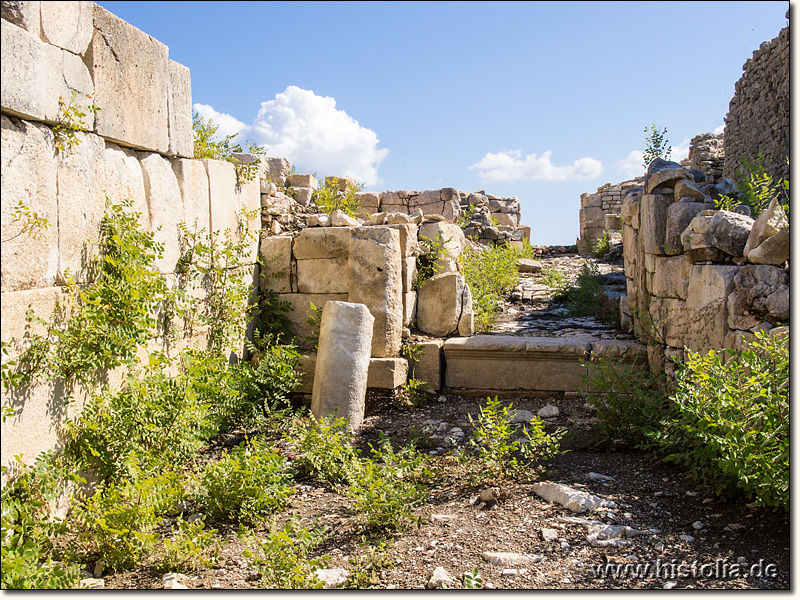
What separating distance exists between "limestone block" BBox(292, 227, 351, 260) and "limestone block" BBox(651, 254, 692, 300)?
3.06m

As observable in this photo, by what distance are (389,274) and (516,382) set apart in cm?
173

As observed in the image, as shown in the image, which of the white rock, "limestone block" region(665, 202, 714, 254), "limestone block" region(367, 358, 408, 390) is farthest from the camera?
"limestone block" region(367, 358, 408, 390)

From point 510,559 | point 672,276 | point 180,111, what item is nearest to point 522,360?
point 672,276

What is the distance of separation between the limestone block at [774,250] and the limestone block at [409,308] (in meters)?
3.33

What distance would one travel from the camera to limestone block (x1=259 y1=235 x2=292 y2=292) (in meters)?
6.55

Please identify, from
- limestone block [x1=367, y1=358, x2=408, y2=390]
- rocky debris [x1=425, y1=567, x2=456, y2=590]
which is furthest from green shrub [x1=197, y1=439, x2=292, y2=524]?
limestone block [x1=367, y1=358, x2=408, y2=390]

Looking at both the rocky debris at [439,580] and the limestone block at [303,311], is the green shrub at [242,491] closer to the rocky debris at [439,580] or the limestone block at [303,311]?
the rocky debris at [439,580]

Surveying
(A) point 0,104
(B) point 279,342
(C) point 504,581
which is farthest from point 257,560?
(B) point 279,342

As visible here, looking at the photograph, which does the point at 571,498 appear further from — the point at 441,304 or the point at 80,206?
the point at 80,206

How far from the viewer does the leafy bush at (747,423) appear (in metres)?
3.32

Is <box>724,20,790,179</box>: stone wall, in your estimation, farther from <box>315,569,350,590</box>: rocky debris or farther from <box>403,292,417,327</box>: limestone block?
<box>315,569,350,590</box>: rocky debris

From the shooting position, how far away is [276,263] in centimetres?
657

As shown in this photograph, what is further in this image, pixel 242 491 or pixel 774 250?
pixel 774 250

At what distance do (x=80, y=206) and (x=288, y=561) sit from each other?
2643 mm
